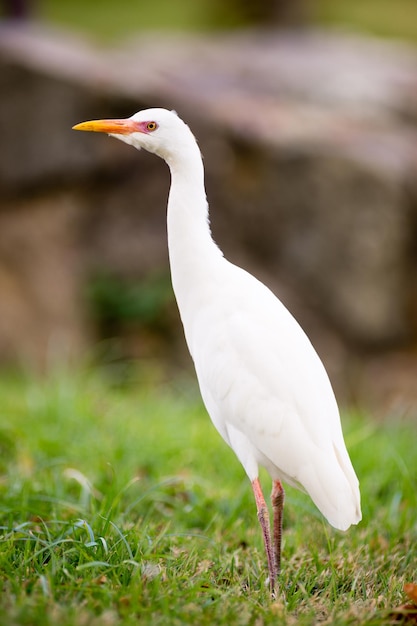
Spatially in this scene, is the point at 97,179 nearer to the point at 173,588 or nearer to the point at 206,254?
the point at 206,254

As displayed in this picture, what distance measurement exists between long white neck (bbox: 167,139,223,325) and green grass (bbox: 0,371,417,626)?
92 centimetres

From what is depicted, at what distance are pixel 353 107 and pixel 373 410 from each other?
11.1 ft

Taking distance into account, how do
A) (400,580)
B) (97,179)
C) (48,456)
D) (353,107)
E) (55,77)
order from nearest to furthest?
(400,580) → (48,456) → (55,77) → (97,179) → (353,107)

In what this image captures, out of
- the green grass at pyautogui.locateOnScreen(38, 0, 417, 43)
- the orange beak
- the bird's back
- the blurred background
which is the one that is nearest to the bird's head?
the orange beak

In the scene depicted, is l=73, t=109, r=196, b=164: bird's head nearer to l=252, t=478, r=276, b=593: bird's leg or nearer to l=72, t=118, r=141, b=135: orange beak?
l=72, t=118, r=141, b=135: orange beak

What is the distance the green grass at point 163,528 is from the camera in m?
2.22

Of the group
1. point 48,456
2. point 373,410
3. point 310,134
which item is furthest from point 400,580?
point 310,134

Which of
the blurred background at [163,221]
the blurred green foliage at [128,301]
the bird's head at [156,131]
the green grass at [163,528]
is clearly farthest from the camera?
the blurred green foliage at [128,301]

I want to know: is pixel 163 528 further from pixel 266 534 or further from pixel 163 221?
pixel 163 221

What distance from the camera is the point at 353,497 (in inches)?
99.3

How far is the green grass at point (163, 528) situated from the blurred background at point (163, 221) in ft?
6.15

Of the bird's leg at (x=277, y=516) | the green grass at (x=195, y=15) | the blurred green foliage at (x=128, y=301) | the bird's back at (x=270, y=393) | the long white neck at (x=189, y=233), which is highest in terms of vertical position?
the green grass at (x=195, y=15)

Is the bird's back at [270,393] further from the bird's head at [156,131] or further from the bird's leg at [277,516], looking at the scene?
the bird's head at [156,131]

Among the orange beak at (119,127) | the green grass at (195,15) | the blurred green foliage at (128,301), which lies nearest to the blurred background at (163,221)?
the blurred green foliage at (128,301)
